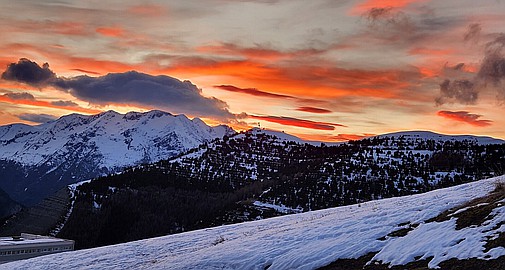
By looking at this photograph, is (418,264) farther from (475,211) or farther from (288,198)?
(288,198)

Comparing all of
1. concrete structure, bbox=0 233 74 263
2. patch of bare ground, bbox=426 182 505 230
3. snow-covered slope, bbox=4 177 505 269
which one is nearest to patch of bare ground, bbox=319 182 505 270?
patch of bare ground, bbox=426 182 505 230

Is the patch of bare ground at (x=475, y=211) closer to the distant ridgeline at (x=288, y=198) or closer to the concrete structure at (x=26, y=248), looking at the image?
the concrete structure at (x=26, y=248)

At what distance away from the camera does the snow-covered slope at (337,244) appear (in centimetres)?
1377

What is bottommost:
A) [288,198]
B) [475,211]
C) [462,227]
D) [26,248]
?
[26,248]

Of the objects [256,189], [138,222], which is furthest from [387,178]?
[138,222]

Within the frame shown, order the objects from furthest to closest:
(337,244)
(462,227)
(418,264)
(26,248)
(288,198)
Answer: (288,198) → (26,248) → (337,244) → (462,227) → (418,264)

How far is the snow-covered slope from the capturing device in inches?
542

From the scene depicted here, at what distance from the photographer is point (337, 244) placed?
16.2 meters

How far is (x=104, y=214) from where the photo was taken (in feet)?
603

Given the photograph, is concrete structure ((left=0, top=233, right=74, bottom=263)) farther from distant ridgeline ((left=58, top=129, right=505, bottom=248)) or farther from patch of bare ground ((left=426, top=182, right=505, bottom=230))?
patch of bare ground ((left=426, top=182, right=505, bottom=230))

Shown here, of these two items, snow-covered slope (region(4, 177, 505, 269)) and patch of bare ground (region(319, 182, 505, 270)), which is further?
snow-covered slope (region(4, 177, 505, 269))

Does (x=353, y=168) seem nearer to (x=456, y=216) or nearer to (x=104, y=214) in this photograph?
(x=104, y=214)

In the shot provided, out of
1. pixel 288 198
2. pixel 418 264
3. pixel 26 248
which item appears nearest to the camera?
pixel 418 264

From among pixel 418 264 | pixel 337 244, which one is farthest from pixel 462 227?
pixel 337 244
